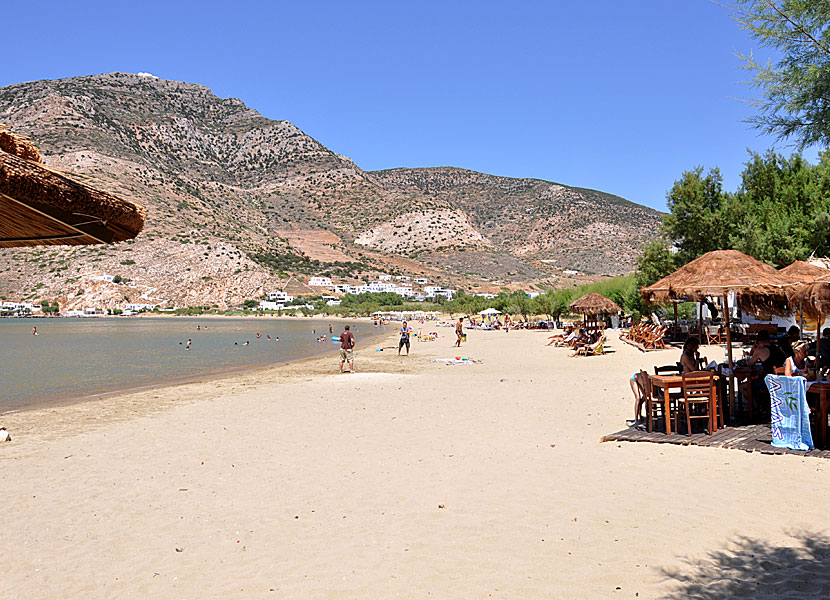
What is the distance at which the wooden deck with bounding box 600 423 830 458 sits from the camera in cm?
609

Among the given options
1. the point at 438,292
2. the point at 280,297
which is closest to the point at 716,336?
the point at 438,292

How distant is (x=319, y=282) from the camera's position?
260ft

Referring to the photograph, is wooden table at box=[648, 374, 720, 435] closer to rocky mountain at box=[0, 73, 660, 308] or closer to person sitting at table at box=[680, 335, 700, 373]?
person sitting at table at box=[680, 335, 700, 373]

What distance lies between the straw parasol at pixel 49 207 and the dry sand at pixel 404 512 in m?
2.15

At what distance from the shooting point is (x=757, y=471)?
550cm

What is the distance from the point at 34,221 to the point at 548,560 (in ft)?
12.2

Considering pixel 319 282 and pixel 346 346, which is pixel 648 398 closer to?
pixel 346 346

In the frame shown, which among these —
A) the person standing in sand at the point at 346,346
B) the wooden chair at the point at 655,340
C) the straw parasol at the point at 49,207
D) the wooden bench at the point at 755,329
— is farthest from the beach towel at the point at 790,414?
the wooden chair at the point at 655,340

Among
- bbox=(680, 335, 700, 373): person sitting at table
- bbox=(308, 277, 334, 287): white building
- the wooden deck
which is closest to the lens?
the wooden deck

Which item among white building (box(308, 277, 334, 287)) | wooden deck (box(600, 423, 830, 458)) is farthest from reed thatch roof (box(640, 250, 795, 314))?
white building (box(308, 277, 334, 287))

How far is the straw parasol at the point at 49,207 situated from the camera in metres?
2.85

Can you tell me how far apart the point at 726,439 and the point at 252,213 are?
87977mm

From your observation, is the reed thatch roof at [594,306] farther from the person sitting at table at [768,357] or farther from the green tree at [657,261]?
the person sitting at table at [768,357]

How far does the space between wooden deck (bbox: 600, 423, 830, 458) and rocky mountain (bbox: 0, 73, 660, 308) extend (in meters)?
69.9
